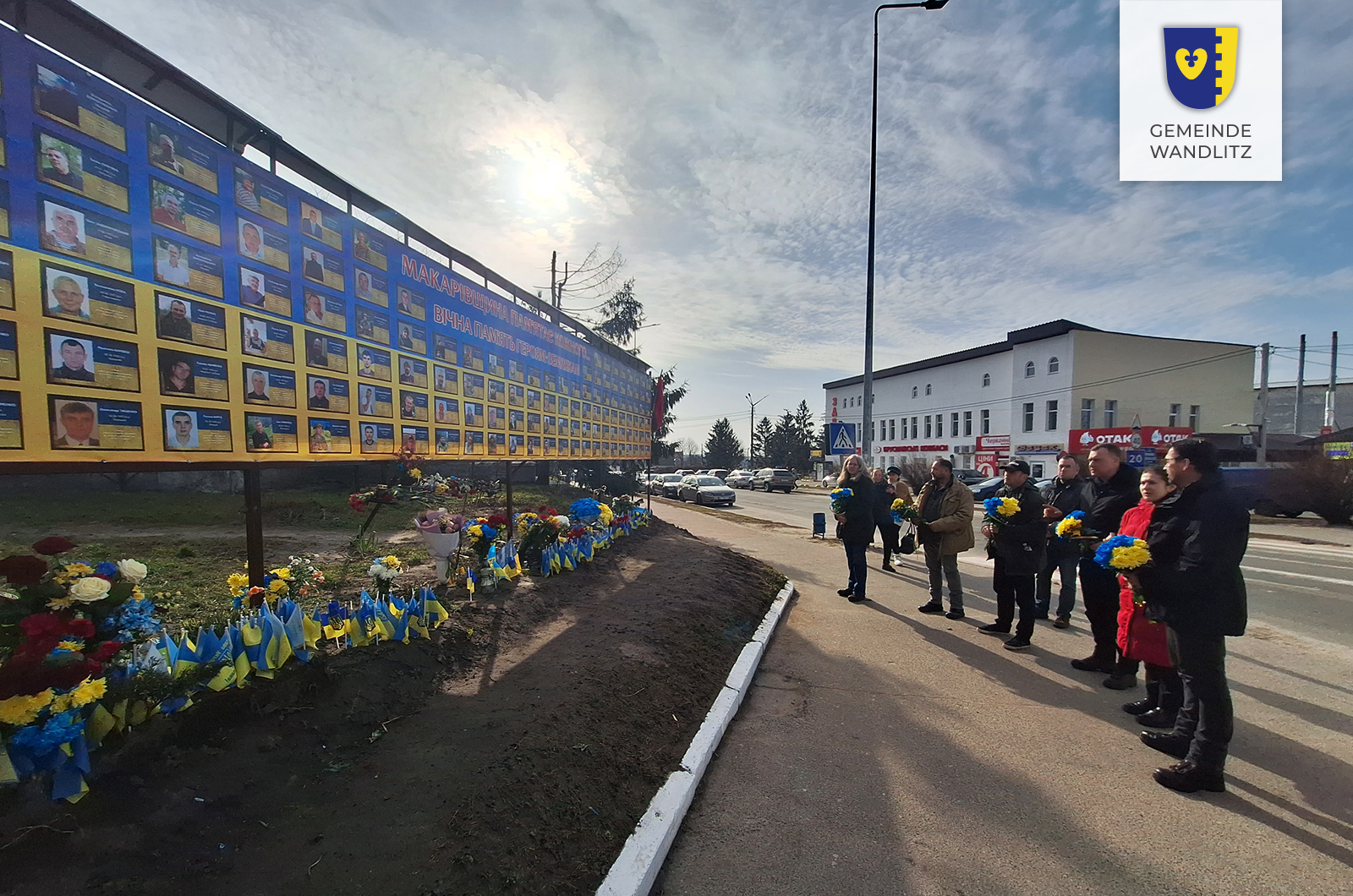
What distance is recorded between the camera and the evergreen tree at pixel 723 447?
6994 centimetres

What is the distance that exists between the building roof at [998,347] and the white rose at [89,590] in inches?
1550

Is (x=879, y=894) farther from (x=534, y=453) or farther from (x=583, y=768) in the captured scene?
(x=534, y=453)

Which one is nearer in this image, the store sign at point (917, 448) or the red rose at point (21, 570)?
the red rose at point (21, 570)

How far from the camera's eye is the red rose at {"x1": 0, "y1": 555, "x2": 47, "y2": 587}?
191 centimetres

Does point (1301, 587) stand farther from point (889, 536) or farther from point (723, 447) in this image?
point (723, 447)

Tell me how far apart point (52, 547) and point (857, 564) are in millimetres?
6518

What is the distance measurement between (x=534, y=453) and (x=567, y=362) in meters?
1.82

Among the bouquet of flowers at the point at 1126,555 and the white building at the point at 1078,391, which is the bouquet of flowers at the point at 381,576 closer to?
the bouquet of flowers at the point at 1126,555

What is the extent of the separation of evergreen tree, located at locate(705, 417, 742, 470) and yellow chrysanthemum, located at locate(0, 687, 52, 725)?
67.8m

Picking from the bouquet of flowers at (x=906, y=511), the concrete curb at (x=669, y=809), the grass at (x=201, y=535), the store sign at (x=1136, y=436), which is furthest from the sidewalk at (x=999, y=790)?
the store sign at (x=1136, y=436)

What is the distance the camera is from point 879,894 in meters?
2.13

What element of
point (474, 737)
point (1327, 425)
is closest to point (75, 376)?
point (474, 737)

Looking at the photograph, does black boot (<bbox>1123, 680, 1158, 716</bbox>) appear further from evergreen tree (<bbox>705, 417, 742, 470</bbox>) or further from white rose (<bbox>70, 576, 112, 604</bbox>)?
evergreen tree (<bbox>705, 417, 742, 470</bbox>)

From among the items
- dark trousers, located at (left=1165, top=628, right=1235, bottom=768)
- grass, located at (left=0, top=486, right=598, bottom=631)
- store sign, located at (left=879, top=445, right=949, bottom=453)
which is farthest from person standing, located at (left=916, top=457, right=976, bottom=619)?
store sign, located at (left=879, top=445, right=949, bottom=453)
